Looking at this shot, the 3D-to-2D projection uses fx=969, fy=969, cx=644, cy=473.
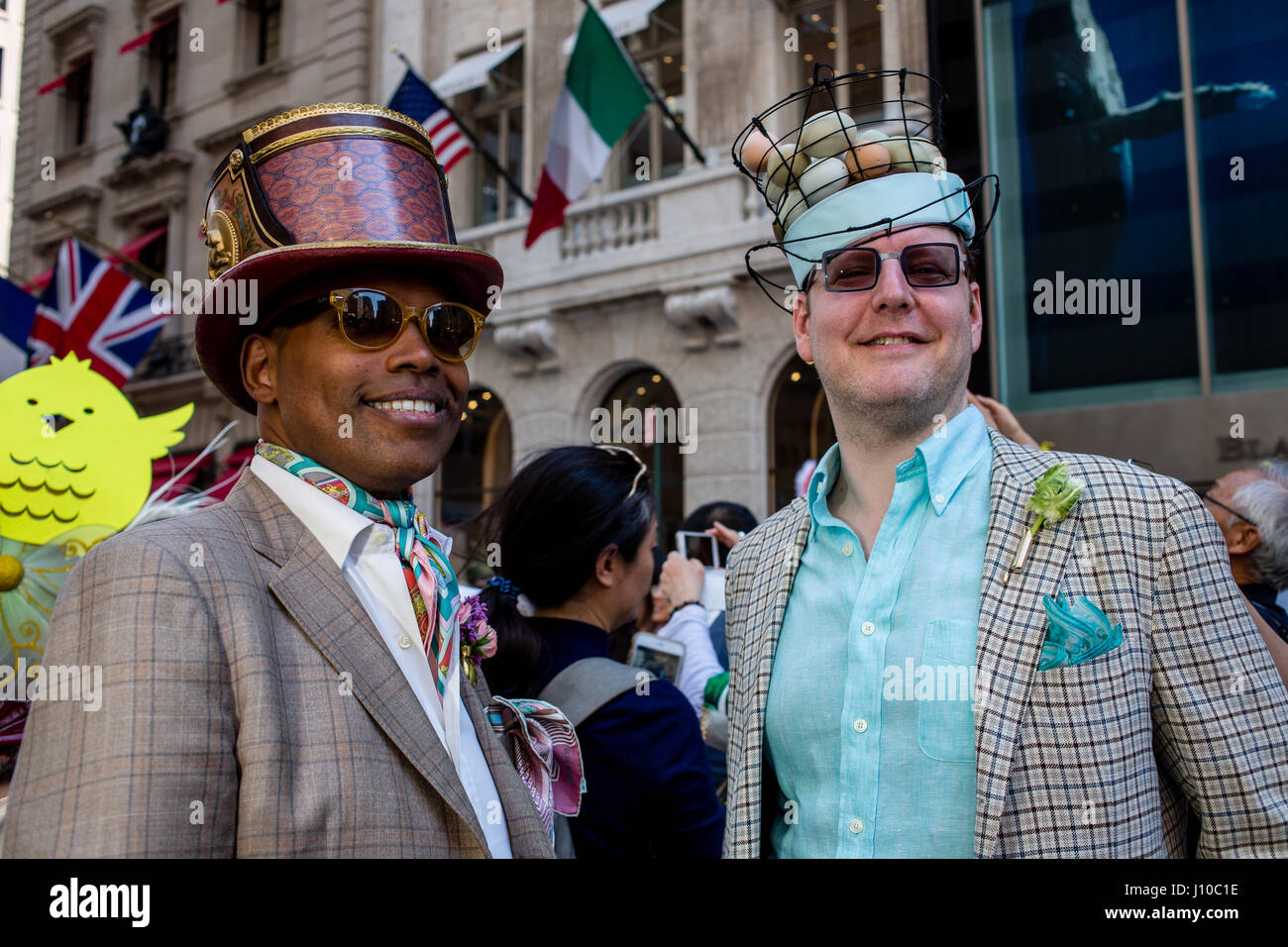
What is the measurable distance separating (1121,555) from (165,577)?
4.60 feet

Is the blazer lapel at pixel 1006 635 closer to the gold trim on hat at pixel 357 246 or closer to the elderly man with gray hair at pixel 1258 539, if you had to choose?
the gold trim on hat at pixel 357 246

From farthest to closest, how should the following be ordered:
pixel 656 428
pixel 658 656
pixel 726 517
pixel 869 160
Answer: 1. pixel 656 428
2. pixel 726 517
3. pixel 658 656
4. pixel 869 160

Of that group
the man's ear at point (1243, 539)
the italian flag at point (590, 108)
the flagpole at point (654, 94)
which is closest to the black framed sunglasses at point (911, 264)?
the man's ear at point (1243, 539)

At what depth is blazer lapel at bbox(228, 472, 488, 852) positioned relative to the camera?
144 cm

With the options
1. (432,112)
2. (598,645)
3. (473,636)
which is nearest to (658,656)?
(598,645)

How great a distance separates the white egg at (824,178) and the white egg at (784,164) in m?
0.05

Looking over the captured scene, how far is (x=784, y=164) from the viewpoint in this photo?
2.05m

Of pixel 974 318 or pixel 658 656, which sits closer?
pixel 974 318

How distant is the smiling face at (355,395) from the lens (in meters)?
1.63

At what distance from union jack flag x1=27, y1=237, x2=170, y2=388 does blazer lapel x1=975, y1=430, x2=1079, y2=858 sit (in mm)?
9772

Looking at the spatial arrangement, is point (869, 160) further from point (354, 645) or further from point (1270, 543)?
point (1270, 543)

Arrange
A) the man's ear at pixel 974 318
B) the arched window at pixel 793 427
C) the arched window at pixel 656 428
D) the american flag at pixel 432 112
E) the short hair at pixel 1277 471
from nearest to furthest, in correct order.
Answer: the man's ear at pixel 974 318 < the short hair at pixel 1277 471 < the arched window at pixel 793 427 < the american flag at pixel 432 112 < the arched window at pixel 656 428

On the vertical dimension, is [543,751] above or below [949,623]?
below

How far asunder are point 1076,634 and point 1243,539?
7.07 feet
